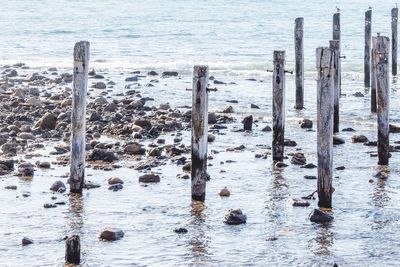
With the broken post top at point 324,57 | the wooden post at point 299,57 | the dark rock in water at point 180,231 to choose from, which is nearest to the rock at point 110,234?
the dark rock in water at point 180,231

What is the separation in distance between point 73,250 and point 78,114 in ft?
13.1

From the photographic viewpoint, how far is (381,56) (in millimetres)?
18406

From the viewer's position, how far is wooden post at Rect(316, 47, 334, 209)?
15.6 m

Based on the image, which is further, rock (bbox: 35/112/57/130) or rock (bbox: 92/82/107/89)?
rock (bbox: 92/82/107/89)

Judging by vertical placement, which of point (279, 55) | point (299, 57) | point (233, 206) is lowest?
point (233, 206)

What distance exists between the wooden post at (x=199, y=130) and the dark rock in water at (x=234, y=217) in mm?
1130

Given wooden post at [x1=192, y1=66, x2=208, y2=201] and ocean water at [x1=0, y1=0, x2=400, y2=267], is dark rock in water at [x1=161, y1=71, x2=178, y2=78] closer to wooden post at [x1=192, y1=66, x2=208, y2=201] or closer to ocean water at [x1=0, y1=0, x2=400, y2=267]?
ocean water at [x1=0, y1=0, x2=400, y2=267]

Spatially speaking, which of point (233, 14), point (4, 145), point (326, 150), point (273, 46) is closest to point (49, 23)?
point (233, 14)

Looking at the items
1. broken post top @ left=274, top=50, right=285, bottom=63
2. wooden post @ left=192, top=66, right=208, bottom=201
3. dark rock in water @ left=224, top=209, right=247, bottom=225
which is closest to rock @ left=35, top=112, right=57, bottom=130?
broken post top @ left=274, top=50, right=285, bottom=63

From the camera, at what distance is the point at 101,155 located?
19.7 meters

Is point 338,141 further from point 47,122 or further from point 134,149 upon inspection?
point 47,122

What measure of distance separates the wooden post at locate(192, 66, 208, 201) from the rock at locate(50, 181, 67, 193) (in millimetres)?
2196

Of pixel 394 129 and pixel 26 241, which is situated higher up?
pixel 394 129

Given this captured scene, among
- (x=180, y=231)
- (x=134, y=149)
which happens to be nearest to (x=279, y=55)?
(x=134, y=149)
